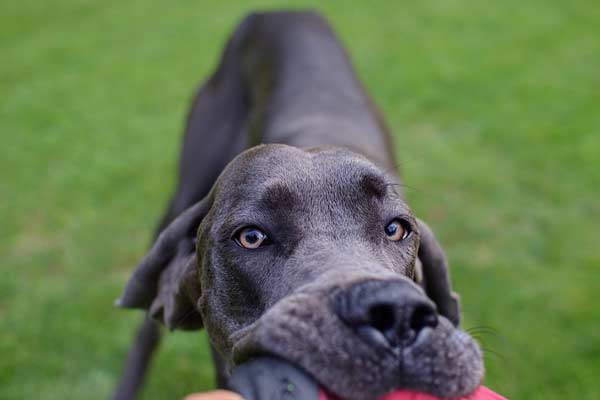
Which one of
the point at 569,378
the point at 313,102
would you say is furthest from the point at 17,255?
the point at 569,378

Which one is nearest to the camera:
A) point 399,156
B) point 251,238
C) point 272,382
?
point 272,382

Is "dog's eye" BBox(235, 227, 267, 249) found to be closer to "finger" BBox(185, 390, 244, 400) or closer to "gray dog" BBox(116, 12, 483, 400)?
"gray dog" BBox(116, 12, 483, 400)

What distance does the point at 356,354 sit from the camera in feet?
6.68

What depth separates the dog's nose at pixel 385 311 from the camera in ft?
6.74

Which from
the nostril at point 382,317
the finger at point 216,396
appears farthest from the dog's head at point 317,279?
the finger at point 216,396

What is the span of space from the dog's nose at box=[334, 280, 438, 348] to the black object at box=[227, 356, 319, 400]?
0.22 metres

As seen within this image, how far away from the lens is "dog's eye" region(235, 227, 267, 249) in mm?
2709

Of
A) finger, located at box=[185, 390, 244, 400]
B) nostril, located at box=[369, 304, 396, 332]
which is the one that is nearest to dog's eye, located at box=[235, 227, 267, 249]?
nostril, located at box=[369, 304, 396, 332]

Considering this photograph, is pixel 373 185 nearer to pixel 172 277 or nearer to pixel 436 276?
pixel 436 276

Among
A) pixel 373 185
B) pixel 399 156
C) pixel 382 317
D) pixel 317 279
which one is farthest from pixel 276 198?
pixel 399 156

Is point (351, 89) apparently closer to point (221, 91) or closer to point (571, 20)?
point (221, 91)

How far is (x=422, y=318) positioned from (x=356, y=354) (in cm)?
25

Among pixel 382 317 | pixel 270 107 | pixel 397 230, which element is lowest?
pixel 270 107

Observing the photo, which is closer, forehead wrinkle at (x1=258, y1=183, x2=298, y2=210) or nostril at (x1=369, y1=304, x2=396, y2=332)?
nostril at (x1=369, y1=304, x2=396, y2=332)
